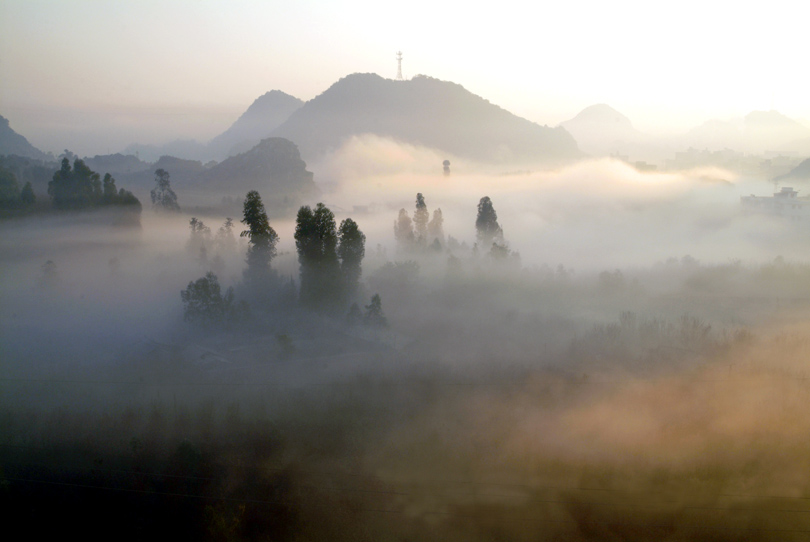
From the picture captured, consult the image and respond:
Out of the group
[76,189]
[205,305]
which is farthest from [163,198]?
[205,305]

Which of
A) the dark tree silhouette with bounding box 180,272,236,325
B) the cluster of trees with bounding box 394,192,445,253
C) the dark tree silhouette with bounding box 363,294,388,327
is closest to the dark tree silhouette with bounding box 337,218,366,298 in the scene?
the dark tree silhouette with bounding box 363,294,388,327

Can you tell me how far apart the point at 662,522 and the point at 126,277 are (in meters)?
53.5

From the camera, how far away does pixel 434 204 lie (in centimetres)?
13112

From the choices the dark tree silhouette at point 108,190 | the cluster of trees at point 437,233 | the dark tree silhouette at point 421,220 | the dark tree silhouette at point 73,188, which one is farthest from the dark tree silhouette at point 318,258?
the dark tree silhouette at point 108,190

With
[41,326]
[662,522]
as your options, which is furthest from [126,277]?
[662,522]

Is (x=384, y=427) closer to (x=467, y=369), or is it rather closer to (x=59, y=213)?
(x=467, y=369)

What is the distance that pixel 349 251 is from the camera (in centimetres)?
4941

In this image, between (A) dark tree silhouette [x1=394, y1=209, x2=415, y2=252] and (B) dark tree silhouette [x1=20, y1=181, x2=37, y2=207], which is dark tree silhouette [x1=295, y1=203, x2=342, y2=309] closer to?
(A) dark tree silhouette [x1=394, y1=209, x2=415, y2=252]

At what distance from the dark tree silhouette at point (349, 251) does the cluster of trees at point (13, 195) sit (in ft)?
127

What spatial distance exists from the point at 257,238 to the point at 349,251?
8.60 m

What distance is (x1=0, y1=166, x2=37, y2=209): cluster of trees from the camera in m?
59.0

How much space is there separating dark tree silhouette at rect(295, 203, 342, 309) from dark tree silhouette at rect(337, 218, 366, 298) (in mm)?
617

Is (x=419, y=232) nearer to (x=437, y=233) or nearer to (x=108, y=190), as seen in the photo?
(x=437, y=233)

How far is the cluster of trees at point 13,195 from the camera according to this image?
5900 centimetres
